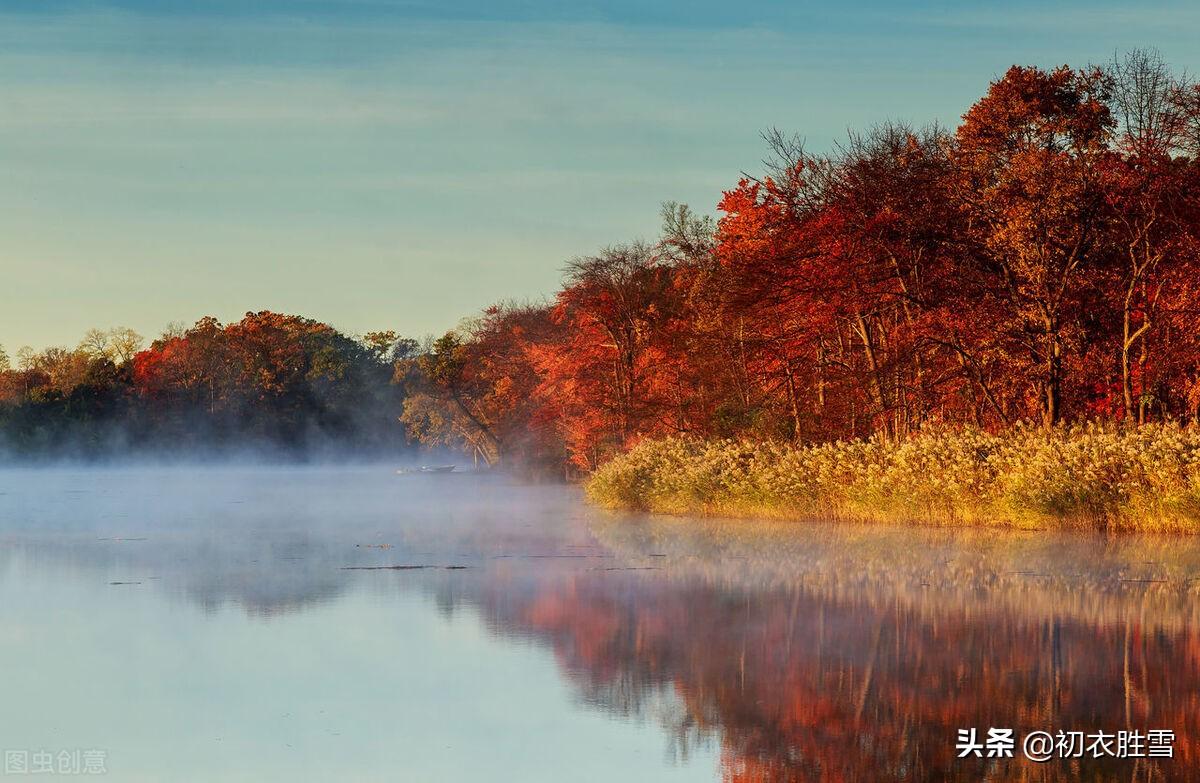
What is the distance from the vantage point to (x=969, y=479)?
2592 centimetres

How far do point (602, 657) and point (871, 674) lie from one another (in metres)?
2.24

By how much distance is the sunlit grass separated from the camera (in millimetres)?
23344

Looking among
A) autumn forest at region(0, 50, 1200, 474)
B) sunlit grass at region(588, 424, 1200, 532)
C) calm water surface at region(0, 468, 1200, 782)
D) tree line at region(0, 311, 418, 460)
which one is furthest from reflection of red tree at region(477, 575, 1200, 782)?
tree line at region(0, 311, 418, 460)

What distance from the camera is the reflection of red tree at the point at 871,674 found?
8.48 metres

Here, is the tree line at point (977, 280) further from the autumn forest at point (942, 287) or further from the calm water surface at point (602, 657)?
the calm water surface at point (602, 657)

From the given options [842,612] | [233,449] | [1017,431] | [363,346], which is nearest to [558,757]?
[842,612]

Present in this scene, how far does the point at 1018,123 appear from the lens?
4144 centimetres

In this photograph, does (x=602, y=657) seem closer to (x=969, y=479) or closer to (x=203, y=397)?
(x=969, y=479)

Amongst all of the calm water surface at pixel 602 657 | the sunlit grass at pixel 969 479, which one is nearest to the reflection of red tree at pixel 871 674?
the calm water surface at pixel 602 657

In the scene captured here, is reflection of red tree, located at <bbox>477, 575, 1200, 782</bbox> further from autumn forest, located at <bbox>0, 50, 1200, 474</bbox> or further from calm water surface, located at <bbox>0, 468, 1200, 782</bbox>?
autumn forest, located at <bbox>0, 50, 1200, 474</bbox>

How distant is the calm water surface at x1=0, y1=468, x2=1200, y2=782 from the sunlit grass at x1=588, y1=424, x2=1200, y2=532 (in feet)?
4.04

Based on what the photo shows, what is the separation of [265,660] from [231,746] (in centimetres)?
336

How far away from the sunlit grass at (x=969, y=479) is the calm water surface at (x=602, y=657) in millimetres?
1230

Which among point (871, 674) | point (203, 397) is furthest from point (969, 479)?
point (203, 397)
